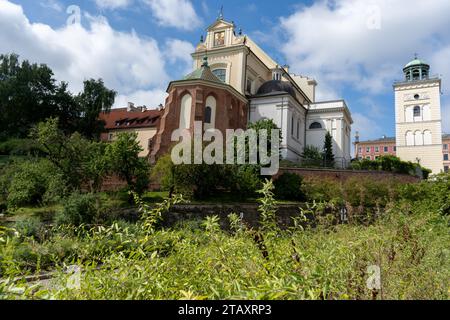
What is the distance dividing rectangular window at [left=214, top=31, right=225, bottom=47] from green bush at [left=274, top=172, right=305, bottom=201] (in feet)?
70.3

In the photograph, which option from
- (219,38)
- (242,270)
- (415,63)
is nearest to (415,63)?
(415,63)

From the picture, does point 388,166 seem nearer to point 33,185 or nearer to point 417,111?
point 417,111

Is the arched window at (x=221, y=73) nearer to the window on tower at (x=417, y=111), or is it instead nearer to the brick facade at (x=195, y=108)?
the brick facade at (x=195, y=108)

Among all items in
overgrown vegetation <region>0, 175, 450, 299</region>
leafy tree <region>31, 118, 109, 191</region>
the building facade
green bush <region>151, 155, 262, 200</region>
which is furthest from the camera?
the building facade

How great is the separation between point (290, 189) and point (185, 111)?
13289mm

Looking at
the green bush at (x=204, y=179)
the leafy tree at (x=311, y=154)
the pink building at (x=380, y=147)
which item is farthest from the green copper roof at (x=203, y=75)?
the pink building at (x=380, y=147)

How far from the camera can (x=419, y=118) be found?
169ft

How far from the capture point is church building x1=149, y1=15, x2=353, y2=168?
35.4 m

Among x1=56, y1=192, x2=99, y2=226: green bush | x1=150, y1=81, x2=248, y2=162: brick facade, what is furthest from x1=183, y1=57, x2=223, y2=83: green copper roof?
x1=56, y1=192, x2=99, y2=226: green bush

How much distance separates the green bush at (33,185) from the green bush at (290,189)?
1390cm

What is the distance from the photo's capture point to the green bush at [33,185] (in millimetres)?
23367

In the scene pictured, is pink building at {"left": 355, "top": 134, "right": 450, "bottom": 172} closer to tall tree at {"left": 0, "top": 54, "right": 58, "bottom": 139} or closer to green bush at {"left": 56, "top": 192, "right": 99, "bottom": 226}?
tall tree at {"left": 0, "top": 54, "right": 58, "bottom": 139}

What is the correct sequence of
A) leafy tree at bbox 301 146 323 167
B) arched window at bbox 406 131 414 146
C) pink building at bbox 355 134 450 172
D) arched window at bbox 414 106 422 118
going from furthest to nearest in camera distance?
pink building at bbox 355 134 450 172, arched window at bbox 414 106 422 118, arched window at bbox 406 131 414 146, leafy tree at bbox 301 146 323 167

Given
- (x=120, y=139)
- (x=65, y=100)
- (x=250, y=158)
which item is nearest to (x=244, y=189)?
(x=250, y=158)
